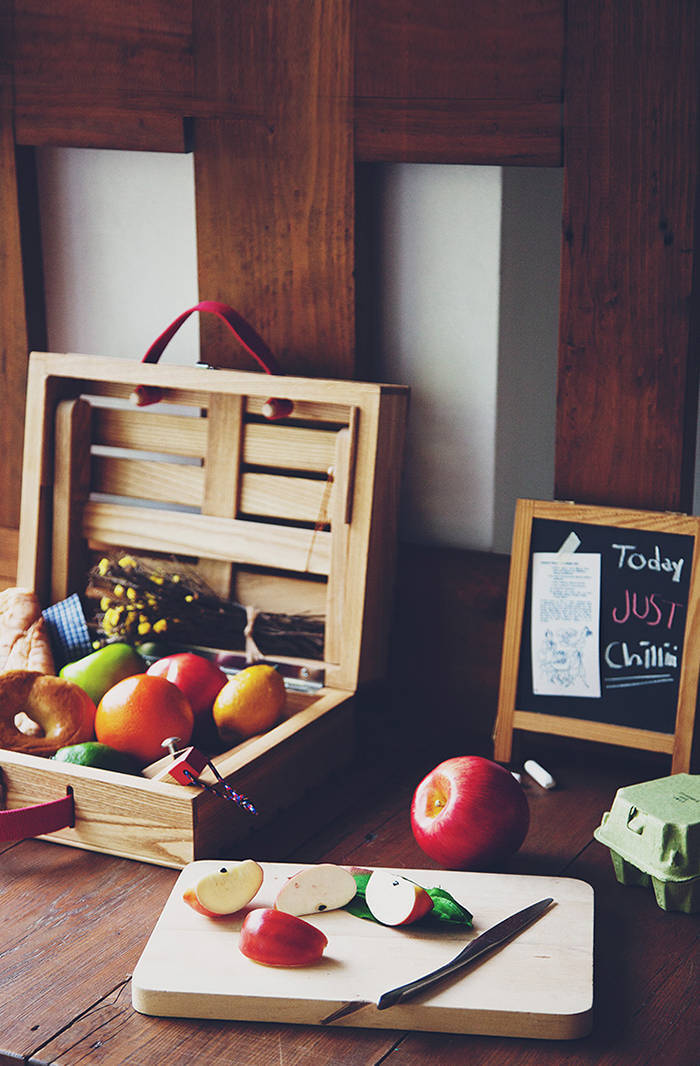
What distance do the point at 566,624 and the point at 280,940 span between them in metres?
0.59

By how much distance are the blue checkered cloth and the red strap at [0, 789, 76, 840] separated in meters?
0.36

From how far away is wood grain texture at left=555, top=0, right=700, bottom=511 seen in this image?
1.32m

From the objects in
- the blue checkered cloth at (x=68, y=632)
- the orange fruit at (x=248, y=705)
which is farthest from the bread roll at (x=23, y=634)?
the orange fruit at (x=248, y=705)

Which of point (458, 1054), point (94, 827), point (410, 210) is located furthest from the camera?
point (410, 210)

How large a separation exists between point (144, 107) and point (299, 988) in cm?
118

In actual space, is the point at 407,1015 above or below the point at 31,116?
below

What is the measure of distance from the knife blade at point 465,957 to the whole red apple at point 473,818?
9cm

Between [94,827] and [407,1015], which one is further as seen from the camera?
[94,827]

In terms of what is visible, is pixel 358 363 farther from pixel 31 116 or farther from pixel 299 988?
pixel 299 988

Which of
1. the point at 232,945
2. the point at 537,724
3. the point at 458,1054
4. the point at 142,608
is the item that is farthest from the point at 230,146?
the point at 458,1054

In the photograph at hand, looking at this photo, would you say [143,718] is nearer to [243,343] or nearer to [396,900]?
[396,900]

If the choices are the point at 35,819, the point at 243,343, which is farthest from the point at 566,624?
the point at 35,819

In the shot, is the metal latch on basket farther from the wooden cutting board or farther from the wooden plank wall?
the wooden plank wall

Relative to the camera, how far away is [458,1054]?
94 cm
